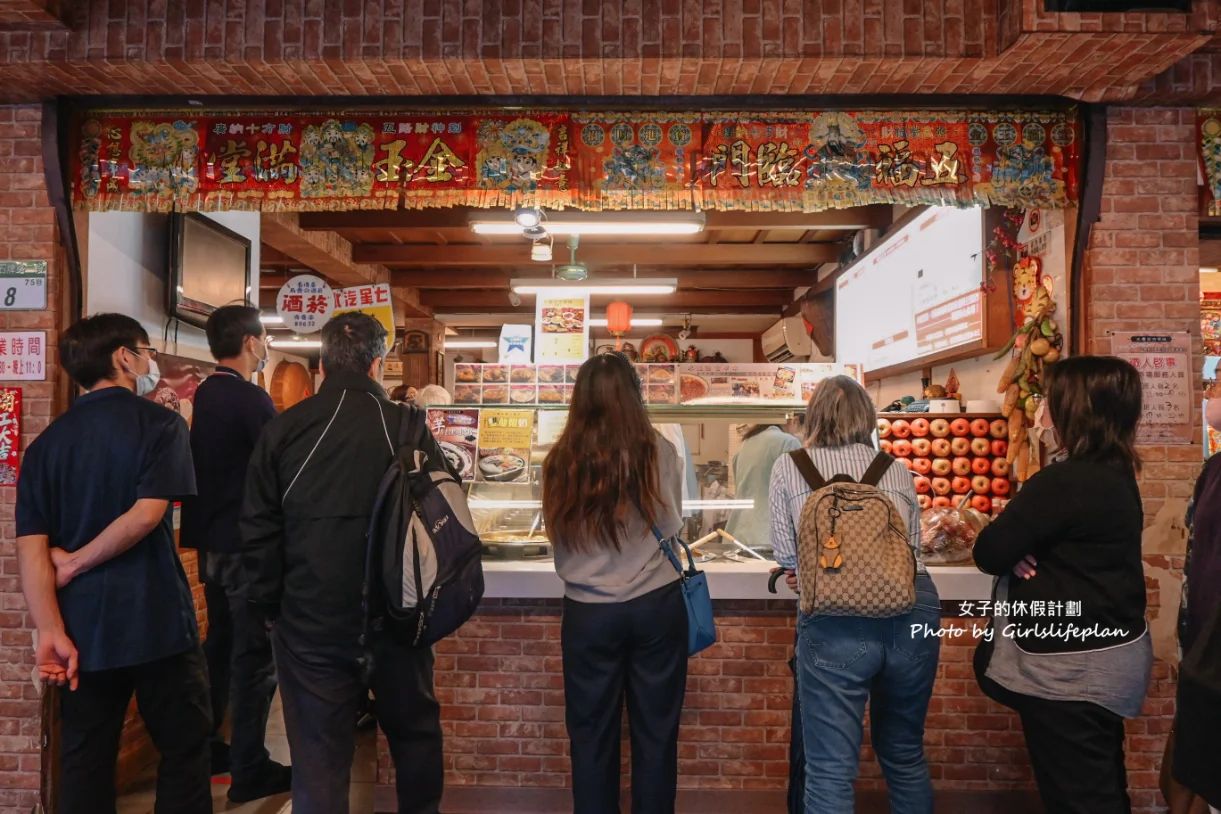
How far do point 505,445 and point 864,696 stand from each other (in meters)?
2.31

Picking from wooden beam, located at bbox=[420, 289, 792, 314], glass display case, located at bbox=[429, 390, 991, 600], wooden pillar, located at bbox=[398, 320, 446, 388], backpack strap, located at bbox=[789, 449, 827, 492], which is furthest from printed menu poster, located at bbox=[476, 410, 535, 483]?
wooden pillar, located at bbox=[398, 320, 446, 388]

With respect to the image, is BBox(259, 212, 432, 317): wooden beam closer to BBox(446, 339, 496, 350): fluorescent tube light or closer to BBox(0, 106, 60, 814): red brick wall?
BBox(0, 106, 60, 814): red brick wall

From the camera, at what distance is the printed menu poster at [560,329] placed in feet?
Answer: 16.4

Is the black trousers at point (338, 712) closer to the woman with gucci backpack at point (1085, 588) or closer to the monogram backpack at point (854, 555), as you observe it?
the monogram backpack at point (854, 555)

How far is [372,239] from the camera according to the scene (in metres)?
9.41

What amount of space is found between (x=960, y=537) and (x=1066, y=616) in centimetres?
139

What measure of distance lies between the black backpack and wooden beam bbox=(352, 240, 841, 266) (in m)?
7.23

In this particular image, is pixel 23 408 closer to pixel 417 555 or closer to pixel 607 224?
pixel 417 555

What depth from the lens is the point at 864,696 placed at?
271 centimetres

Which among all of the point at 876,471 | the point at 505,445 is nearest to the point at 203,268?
the point at 505,445

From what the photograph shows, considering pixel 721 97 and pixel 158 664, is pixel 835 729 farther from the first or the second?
pixel 721 97

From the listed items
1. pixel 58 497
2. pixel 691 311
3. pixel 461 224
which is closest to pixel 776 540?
pixel 58 497

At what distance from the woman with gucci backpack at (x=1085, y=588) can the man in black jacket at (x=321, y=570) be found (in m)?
2.18

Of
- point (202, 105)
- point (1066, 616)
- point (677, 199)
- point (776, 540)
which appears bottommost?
point (1066, 616)
